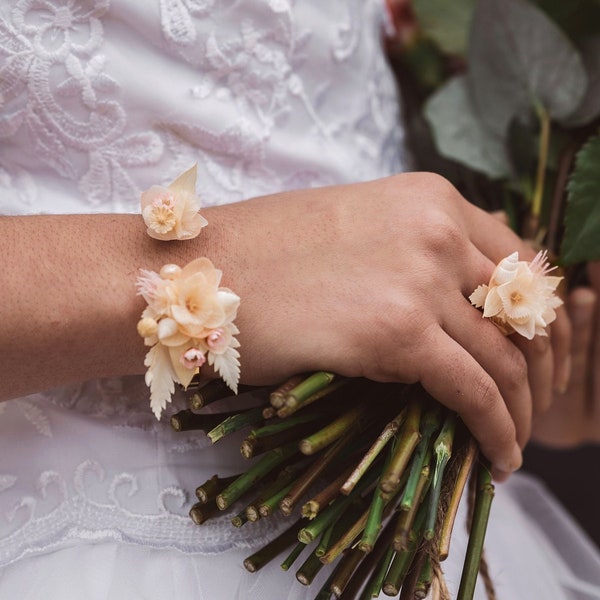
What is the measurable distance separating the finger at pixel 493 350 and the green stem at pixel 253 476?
0.55 feet

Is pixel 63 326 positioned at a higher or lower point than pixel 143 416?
higher

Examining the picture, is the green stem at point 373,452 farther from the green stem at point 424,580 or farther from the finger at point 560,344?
the finger at point 560,344

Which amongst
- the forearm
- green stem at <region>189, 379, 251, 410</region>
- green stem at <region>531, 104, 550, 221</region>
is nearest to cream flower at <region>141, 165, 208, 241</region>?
the forearm

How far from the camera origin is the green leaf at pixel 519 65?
815 mm

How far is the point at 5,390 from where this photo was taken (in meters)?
0.52

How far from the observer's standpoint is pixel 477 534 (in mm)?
552

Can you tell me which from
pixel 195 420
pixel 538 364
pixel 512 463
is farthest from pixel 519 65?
pixel 195 420

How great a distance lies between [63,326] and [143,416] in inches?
5.4

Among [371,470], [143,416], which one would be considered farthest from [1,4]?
[371,470]

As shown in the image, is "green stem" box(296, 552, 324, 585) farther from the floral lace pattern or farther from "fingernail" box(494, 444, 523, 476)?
"fingernail" box(494, 444, 523, 476)

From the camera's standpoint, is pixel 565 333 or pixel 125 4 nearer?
pixel 125 4

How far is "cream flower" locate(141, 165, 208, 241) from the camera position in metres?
0.52

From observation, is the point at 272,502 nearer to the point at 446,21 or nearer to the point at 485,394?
the point at 485,394

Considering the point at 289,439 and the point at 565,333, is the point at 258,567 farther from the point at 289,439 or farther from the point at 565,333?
the point at 565,333
